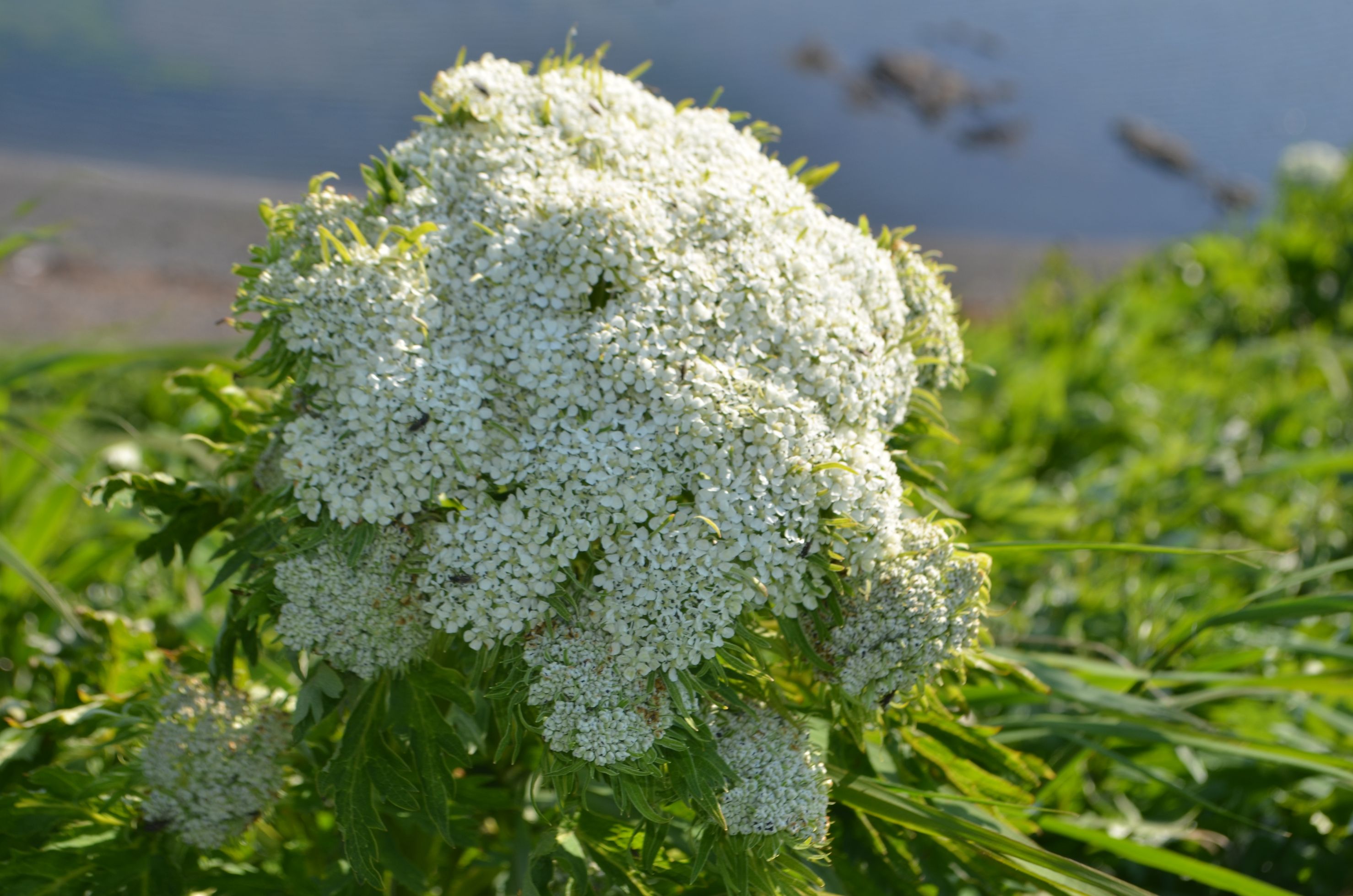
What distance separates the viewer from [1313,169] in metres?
8.16

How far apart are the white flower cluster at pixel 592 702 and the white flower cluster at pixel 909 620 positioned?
1.11 ft

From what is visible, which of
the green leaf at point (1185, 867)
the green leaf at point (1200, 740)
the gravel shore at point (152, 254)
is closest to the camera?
the green leaf at point (1185, 867)

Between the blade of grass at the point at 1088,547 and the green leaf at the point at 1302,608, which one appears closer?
the blade of grass at the point at 1088,547

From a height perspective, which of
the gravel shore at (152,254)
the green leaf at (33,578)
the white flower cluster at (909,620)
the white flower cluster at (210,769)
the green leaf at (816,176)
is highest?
the gravel shore at (152,254)

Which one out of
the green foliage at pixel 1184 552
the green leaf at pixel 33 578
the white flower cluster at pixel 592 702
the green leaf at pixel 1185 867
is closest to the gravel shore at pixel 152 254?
the green foliage at pixel 1184 552

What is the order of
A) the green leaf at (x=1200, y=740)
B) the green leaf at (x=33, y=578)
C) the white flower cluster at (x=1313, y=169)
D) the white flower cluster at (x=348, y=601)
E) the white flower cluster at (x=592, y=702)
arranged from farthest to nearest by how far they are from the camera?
the white flower cluster at (x=1313, y=169), the green leaf at (x=33, y=578), the green leaf at (x=1200, y=740), the white flower cluster at (x=348, y=601), the white flower cluster at (x=592, y=702)

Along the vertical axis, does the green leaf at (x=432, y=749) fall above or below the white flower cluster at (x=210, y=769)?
above

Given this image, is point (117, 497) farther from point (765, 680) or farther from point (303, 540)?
point (765, 680)

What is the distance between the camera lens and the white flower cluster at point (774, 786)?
1487 millimetres

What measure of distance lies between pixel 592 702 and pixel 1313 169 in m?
9.32

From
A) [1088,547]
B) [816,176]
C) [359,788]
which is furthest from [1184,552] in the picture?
[359,788]

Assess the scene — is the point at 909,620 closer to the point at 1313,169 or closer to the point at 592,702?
the point at 592,702

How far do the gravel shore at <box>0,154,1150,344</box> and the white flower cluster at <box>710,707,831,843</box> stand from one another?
6.90 meters

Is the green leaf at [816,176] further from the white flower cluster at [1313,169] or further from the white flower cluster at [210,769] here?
the white flower cluster at [1313,169]
